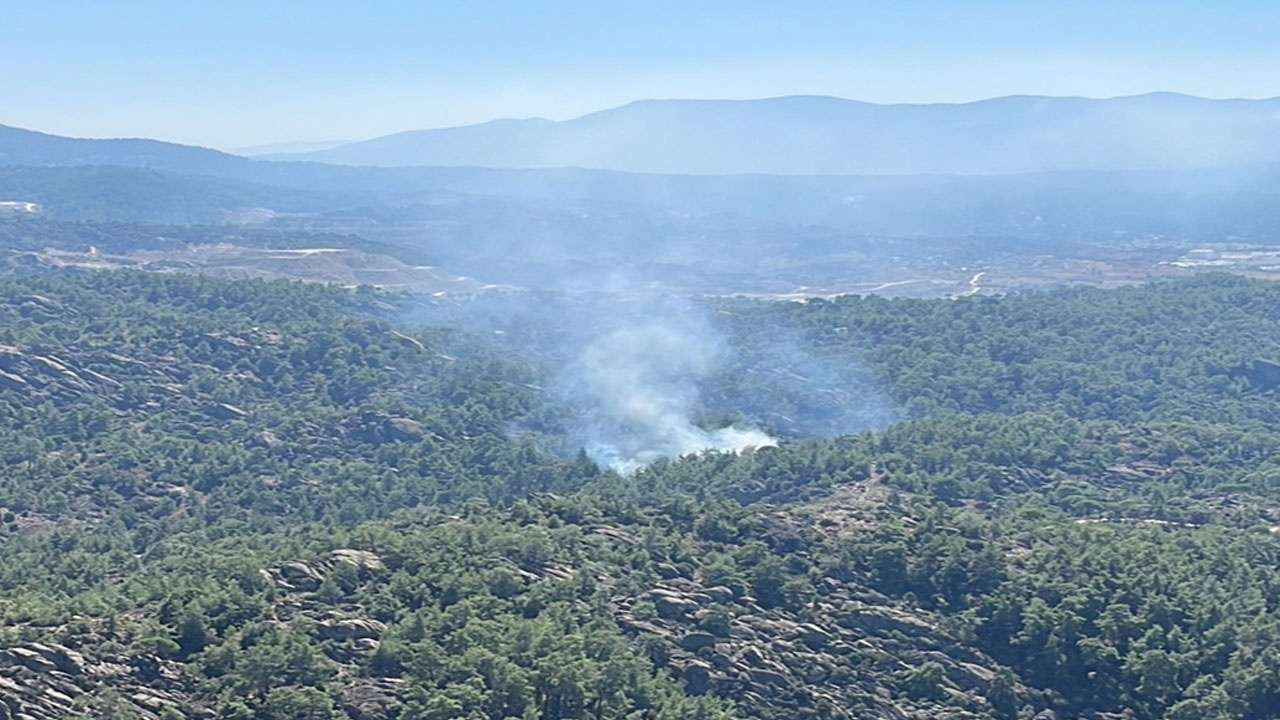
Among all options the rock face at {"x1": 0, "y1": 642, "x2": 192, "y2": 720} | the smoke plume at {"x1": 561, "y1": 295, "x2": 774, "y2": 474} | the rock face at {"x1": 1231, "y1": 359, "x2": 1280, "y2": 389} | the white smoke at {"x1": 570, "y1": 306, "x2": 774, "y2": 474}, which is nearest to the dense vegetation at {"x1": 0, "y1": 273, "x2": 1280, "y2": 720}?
the rock face at {"x1": 0, "y1": 642, "x2": 192, "y2": 720}

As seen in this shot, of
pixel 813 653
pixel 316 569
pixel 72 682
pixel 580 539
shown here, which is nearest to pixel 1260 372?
pixel 580 539

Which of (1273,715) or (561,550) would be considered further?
(561,550)

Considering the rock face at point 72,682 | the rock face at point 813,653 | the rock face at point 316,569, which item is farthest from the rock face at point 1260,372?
the rock face at point 72,682

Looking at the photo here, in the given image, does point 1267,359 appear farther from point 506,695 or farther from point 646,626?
point 506,695

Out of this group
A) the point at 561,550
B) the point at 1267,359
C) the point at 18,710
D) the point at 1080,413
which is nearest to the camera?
the point at 18,710

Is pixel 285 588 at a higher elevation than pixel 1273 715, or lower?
higher

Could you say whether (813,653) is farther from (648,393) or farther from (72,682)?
(648,393)

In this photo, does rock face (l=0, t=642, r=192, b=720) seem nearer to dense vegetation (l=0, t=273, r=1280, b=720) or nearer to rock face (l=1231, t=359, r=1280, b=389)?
dense vegetation (l=0, t=273, r=1280, b=720)

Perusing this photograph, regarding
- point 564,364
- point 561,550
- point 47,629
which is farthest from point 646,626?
point 564,364
